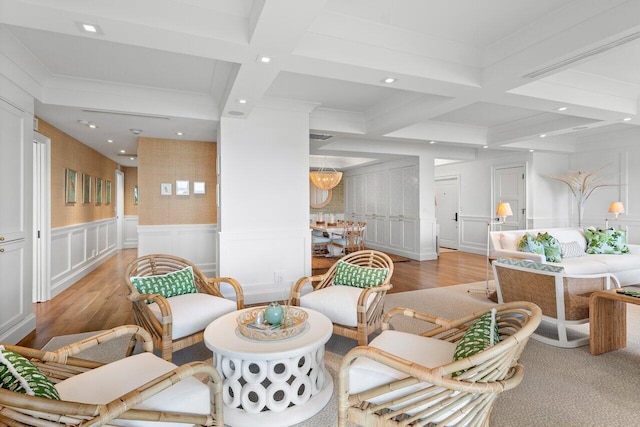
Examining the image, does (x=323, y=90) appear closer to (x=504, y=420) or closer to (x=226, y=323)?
(x=226, y=323)

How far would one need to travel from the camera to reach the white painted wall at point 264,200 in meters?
4.20

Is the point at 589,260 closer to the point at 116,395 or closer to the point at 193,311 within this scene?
the point at 193,311

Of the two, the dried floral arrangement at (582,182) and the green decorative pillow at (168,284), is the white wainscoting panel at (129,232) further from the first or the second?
the dried floral arrangement at (582,182)

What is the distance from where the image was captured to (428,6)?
2432mm

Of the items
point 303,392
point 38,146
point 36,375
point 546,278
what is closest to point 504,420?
point 303,392

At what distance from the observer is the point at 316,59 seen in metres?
2.64

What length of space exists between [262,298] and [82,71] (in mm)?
3183

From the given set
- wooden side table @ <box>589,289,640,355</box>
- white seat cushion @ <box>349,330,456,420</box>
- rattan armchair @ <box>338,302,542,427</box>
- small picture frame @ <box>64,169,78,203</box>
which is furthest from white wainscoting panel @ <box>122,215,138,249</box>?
wooden side table @ <box>589,289,640,355</box>

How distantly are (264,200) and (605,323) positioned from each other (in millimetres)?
3624

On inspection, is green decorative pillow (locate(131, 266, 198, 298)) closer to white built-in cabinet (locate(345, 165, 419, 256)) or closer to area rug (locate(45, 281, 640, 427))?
area rug (locate(45, 281, 640, 427))

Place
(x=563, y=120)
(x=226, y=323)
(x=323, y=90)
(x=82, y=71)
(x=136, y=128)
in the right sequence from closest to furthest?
(x=226, y=323), (x=82, y=71), (x=323, y=90), (x=136, y=128), (x=563, y=120)

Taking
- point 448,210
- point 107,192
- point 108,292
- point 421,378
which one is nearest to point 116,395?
point 421,378

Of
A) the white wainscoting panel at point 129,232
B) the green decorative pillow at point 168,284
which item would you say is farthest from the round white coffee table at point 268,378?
the white wainscoting panel at point 129,232

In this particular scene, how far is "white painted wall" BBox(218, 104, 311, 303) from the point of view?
4199 millimetres
